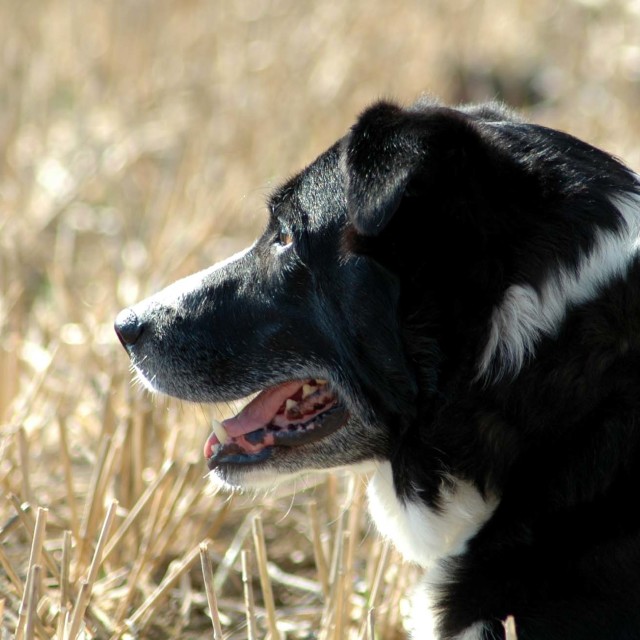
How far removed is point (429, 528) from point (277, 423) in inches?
19.1

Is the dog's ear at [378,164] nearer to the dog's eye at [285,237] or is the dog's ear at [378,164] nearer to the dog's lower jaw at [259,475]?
the dog's eye at [285,237]

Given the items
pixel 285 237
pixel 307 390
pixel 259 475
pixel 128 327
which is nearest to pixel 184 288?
pixel 128 327

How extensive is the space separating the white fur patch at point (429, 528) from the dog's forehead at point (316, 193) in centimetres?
65

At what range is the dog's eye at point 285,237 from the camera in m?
2.68

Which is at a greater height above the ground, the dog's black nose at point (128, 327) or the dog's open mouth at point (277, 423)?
the dog's black nose at point (128, 327)

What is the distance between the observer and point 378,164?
7.63 feet

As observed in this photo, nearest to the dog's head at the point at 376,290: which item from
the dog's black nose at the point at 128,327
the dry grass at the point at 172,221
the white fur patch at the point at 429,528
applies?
the dog's black nose at the point at 128,327

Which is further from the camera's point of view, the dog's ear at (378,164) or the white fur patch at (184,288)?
the white fur patch at (184,288)

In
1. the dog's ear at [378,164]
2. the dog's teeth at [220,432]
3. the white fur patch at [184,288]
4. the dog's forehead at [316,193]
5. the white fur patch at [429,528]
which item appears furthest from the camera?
the white fur patch at [184,288]

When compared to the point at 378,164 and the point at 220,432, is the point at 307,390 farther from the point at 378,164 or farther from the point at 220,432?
the point at 378,164

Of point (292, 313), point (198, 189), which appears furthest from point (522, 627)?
point (198, 189)

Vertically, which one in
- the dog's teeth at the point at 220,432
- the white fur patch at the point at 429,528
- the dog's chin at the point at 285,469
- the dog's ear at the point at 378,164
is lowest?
the white fur patch at the point at 429,528

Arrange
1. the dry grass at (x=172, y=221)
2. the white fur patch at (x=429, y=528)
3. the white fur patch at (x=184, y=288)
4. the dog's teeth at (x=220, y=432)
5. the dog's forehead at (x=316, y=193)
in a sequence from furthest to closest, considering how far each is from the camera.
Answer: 1. the dry grass at (x=172, y=221)
2. the white fur patch at (x=184, y=288)
3. the dog's teeth at (x=220, y=432)
4. the dog's forehead at (x=316, y=193)
5. the white fur patch at (x=429, y=528)

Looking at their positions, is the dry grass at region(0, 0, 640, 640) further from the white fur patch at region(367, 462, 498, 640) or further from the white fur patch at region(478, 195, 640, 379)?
the white fur patch at region(478, 195, 640, 379)
